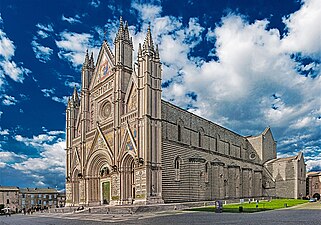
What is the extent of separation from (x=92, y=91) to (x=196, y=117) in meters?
16.6

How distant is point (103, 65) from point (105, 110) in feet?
22.5

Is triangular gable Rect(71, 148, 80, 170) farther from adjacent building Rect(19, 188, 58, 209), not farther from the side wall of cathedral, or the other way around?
adjacent building Rect(19, 188, 58, 209)

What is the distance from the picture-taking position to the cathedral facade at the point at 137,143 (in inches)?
1451

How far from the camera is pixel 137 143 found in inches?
1449

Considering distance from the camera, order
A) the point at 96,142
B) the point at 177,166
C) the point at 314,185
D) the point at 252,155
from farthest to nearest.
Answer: the point at 314,185 < the point at 252,155 < the point at 96,142 < the point at 177,166

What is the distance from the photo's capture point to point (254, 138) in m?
69.2

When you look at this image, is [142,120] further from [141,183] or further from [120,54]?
[120,54]

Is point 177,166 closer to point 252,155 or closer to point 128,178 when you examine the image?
point 128,178

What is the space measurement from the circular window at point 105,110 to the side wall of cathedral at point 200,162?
953 centimetres

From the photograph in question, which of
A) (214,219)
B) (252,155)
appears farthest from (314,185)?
(214,219)

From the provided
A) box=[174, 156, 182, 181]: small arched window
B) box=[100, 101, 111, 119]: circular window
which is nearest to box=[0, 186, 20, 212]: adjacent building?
box=[100, 101, 111, 119]: circular window

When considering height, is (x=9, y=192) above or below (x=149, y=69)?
below

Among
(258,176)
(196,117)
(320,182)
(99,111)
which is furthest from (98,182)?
(320,182)

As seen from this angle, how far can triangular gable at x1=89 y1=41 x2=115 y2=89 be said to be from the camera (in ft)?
152
